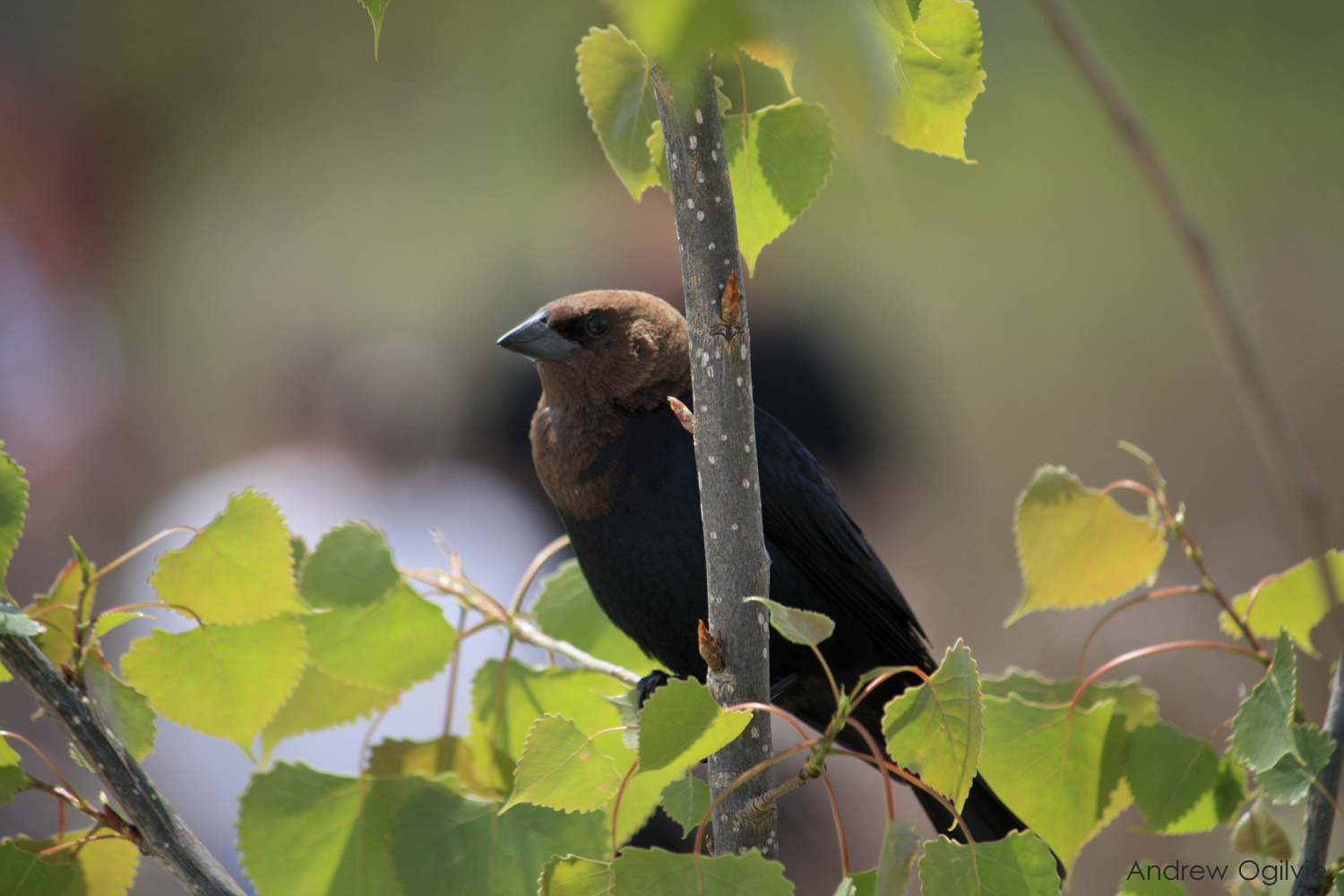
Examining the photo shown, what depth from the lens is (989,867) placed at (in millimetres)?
438

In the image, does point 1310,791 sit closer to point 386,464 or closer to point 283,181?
point 386,464

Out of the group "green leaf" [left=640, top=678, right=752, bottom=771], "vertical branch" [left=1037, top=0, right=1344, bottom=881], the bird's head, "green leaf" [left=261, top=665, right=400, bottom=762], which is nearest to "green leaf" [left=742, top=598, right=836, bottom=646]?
"green leaf" [left=640, top=678, right=752, bottom=771]

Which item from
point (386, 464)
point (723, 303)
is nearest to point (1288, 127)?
point (386, 464)

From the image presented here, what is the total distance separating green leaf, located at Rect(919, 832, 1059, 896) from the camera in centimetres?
43

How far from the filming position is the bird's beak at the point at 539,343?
95 centimetres

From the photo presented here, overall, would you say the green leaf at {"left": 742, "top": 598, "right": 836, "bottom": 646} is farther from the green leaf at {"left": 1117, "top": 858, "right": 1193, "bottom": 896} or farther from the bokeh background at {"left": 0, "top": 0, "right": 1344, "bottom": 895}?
the bokeh background at {"left": 0, "top": 0, "right": 1344, "bottom": 895}

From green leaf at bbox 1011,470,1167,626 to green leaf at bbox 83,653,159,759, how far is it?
1.72ft

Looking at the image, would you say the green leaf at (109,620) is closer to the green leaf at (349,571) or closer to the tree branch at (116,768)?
the tree branch at (116,768)

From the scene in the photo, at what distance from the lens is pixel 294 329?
13.4 ft

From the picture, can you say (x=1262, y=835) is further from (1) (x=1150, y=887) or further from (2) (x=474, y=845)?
(2) (x=474, y=845)

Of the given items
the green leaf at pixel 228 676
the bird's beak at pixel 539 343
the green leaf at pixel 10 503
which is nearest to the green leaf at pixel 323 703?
the green leaf at pixel 228 676

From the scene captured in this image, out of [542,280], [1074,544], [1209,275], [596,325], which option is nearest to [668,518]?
[596,325]

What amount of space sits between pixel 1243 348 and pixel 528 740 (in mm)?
344

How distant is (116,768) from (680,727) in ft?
1.02
